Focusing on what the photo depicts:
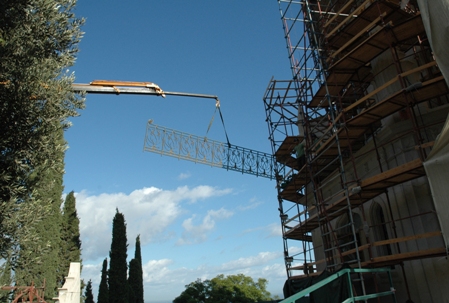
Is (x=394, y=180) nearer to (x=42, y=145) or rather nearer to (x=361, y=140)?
(x=361, y=140)

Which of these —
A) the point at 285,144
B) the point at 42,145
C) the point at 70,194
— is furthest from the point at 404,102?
the point at 70,194

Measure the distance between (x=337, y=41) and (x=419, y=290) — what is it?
9997mm

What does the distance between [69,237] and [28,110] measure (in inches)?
806

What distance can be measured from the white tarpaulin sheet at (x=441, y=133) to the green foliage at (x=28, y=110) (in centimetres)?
922

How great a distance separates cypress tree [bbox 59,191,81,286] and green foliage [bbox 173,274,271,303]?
19917mm

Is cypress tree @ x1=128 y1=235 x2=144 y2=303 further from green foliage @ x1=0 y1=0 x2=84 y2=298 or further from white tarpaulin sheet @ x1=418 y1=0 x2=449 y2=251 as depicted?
white tarpaulin sheet @ x1=418 y1=0 x2=449 y2=251

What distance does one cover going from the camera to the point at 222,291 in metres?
45.8

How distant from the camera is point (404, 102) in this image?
500 inches

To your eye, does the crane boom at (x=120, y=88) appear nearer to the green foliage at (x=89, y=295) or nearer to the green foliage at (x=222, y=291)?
the green foliage at (x=89, y=295)

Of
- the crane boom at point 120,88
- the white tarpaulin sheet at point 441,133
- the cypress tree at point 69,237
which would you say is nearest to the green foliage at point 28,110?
the crane boom at point 120,88

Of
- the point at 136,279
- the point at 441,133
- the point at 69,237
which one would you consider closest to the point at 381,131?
the point at 441,133

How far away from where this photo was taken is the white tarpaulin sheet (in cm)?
777

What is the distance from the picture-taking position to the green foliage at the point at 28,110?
961cm

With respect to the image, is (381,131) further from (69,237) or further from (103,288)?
(103,288)
